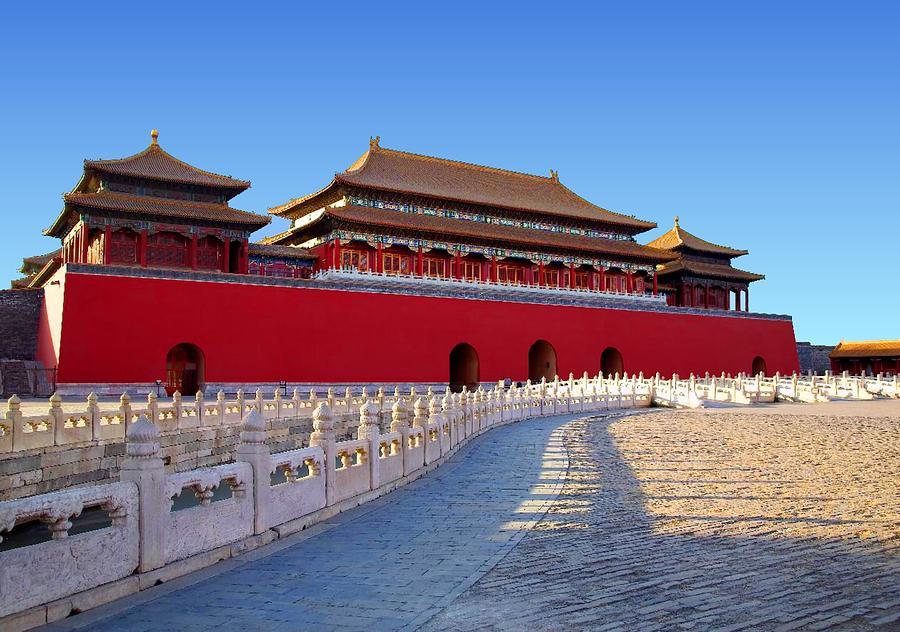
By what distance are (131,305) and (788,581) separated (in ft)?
73.2

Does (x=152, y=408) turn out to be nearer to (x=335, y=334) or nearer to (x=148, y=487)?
(x=148, y=487)

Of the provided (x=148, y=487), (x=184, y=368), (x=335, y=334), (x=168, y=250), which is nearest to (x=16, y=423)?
(x=148, y=487)

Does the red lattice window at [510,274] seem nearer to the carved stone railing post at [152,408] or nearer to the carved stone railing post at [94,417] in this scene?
the carved stone railing post at [152,408]

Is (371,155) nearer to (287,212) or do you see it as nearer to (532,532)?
(287,212)

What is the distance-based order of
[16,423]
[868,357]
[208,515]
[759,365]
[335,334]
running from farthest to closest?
[868,357], [759,365], [335,334], [16,423], [208,515]

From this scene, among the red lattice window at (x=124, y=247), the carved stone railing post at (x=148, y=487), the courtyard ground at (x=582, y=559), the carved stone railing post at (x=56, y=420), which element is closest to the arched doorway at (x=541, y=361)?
the red lattice window at (x=124, y=247)

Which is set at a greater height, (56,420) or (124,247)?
(124,247)

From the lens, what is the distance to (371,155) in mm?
33438

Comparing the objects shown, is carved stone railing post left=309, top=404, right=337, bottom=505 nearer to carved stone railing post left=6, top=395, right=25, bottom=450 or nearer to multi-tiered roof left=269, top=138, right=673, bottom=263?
carved stone railing post left=6, top=395, right=25, bottom=450

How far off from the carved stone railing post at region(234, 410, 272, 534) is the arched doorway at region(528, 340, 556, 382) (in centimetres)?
2773

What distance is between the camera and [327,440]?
7.79m

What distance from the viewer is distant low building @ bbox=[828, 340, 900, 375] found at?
43875 mm

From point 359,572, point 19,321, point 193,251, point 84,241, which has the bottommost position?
point 359,572

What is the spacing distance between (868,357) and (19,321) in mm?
41980
